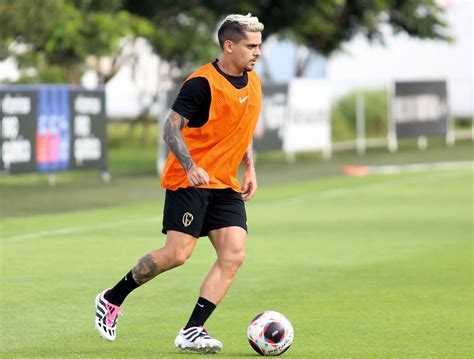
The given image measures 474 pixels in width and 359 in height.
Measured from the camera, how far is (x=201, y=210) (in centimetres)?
865

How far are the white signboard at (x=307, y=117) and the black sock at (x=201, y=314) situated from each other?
2147cm

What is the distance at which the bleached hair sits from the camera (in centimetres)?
851

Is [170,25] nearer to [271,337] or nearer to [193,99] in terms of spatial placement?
[193,99]

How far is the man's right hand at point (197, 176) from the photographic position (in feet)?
27.2

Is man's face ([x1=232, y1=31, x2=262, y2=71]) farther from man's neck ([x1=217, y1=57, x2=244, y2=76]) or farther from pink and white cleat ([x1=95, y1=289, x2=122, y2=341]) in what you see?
pink and white cleat ([x1=95, y1=289, x2=122, y2=341])

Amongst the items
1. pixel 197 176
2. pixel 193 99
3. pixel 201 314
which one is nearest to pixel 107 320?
pixel 201 314

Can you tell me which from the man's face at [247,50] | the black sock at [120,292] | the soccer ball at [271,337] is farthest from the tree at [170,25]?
the soccer ball at [271,337]

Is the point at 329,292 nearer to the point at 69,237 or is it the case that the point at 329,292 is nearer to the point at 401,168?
the point at 69,237

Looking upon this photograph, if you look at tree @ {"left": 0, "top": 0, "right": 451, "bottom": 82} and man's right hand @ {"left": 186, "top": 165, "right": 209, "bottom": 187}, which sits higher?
tree @ {"left": 0, "top": 0, "right": 451, "bottom": 82}

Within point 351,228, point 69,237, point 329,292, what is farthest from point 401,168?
point 329,292

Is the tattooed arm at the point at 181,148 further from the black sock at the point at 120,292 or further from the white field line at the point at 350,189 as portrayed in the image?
the white field line at the point at 350,189

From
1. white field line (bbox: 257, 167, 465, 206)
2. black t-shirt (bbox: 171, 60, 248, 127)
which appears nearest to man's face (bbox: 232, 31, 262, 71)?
black t-shirt (bbox: 171, 60, 248, 127)

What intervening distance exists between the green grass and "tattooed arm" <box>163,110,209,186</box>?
1.11m

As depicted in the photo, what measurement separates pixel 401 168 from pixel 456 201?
804 cm
